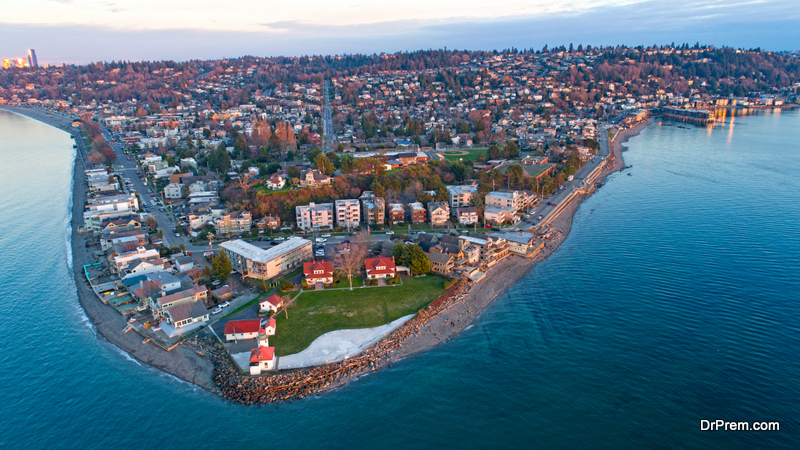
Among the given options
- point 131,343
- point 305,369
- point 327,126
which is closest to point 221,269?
point 131,343

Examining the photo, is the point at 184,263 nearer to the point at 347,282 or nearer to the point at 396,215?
the point at 347,282

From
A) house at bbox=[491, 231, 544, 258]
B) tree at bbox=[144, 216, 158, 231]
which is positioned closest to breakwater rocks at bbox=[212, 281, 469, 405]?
house at bbox=[491, 231, 544, 258]

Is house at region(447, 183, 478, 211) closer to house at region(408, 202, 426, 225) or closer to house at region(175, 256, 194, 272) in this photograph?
house at region(408, 202, 426, 225)

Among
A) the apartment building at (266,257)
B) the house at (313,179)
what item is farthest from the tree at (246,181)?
the apartment building at (266,257)

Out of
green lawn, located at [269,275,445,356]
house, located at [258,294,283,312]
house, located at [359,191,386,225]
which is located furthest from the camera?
house, located at [359,191,386,225]

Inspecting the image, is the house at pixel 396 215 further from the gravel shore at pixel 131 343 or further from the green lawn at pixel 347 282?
the gravel shore at pixel 131 343
